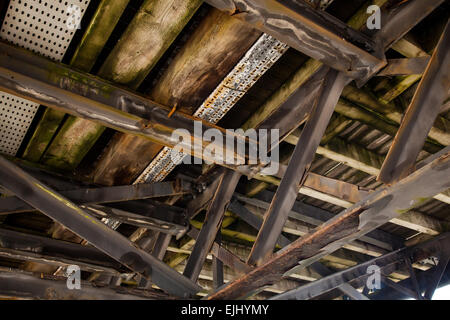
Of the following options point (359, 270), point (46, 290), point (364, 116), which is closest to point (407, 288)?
point (359, 270)

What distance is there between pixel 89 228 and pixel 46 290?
57 cm

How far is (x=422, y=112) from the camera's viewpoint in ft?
6.27

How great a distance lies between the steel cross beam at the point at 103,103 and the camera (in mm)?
2232

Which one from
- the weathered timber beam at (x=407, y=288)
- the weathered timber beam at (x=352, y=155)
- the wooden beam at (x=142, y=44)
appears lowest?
the weathered timber beam at (x=407, y=288)

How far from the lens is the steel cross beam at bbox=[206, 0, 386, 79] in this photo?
6.40 ft

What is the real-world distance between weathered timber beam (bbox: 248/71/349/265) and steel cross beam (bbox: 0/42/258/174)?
0.55 metres

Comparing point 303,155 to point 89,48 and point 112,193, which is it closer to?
point 89,48

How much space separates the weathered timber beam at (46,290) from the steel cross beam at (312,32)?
2.49m

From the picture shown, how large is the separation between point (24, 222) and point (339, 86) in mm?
4222

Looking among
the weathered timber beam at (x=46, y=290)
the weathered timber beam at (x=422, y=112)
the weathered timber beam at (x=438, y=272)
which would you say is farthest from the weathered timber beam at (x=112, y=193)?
the weathered timber beam at (x=438, y=272)

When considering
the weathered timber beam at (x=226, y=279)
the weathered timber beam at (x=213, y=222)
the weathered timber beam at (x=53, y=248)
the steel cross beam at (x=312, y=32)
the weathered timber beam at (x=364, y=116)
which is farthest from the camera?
the weathered timber beam at (x=226, y=279)

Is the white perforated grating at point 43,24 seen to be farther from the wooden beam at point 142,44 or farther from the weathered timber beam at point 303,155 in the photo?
the weathered timber beam at point 303,155

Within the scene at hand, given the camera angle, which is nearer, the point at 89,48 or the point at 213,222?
the point at 89,48
